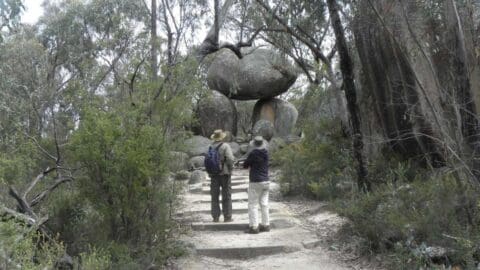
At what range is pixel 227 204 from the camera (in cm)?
910

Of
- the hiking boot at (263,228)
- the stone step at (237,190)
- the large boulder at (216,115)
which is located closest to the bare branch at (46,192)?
the hiking boot at (263,228)

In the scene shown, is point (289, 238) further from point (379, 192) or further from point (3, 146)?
point (3, 146)

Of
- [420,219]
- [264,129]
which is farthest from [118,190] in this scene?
[264,129]

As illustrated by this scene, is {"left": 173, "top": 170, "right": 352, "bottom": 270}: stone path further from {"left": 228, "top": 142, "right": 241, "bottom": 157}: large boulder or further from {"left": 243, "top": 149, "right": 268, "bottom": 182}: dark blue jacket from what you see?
{"left": 228, "top": 142, "right": 241, "bottom": 157}: large boulder

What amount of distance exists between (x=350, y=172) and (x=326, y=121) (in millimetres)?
2781

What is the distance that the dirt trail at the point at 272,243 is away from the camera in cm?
689

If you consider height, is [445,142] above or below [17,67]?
below

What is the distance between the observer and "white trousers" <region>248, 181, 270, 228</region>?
835cm

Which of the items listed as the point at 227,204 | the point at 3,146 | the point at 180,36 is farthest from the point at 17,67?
the point at 227,204

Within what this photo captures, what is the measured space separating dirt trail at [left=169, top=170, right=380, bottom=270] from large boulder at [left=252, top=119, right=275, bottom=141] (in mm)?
11534

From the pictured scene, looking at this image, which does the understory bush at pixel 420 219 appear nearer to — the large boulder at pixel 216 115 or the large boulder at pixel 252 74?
the large boulder at pixel 252 74

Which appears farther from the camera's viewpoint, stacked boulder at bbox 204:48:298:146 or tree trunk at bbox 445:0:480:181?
stacked boulder at bbox 204:48:298:146

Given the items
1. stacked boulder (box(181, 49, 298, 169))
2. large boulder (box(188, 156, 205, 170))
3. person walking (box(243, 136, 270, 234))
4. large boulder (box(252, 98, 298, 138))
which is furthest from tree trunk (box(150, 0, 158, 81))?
large boulder (box(252, 98, 298, 138))

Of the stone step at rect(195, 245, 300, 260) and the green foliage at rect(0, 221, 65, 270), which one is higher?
the green foliage at rect(0, 221, 65, 270)
